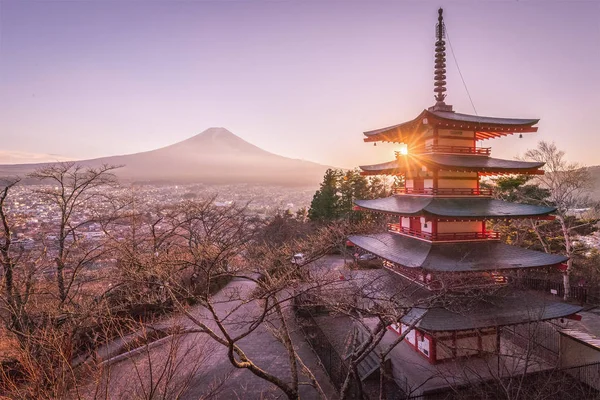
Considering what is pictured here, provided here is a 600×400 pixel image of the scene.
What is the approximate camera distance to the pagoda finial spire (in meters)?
13.1

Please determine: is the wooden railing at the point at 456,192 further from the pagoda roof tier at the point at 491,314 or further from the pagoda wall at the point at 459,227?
the pagoda roof tier at the point at 491,314

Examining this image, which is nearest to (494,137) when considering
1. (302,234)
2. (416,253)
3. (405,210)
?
(405,210)

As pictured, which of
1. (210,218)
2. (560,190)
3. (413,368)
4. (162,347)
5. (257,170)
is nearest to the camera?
(413,368)

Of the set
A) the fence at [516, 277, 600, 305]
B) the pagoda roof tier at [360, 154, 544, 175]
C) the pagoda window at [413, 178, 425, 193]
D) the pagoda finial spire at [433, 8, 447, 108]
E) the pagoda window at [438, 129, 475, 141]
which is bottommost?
the fence at [516, 277, 600, 305]

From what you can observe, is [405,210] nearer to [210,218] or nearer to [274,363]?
[274,363]

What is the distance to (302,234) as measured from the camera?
32.8 meters

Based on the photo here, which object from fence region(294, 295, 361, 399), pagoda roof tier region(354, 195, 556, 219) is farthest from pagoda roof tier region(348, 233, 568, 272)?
fence region(294, 295, 361, 399)

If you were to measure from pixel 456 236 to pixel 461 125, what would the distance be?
4.35 metres

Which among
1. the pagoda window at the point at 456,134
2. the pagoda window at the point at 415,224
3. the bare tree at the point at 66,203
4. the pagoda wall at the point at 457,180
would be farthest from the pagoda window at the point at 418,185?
the bare tree at the point at 66,203

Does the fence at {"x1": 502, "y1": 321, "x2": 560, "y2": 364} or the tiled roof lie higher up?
the tiled roof

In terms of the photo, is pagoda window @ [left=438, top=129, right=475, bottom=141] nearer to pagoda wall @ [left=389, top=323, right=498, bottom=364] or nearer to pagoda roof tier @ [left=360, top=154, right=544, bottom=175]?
pagoda roof tier @ [left=360, top=154, right=544, bottom=175]

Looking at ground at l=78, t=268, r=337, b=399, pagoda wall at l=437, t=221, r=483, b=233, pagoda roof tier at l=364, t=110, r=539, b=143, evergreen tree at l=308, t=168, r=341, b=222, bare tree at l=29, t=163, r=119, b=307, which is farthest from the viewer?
evergreen tree at l=308, t=168, r=341, b=222

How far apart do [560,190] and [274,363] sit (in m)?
19.9

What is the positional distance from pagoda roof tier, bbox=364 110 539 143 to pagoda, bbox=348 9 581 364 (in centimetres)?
4
